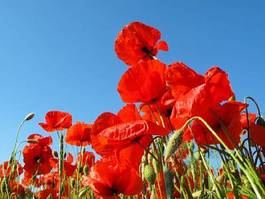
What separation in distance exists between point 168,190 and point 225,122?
1.07 ft

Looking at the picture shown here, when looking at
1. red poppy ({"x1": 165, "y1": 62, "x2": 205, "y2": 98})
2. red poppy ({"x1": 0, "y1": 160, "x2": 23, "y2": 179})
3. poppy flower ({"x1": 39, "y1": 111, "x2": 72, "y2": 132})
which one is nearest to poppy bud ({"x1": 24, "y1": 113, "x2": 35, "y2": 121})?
red poppy ({"x1": 0, "y1": 160, "x2": 23, "y2": 179})

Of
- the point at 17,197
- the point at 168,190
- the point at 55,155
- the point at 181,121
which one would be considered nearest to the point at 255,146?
the point at 181,121

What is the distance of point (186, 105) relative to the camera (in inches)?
52.1

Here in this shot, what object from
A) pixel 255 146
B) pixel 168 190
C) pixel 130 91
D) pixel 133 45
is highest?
pixel 133 45

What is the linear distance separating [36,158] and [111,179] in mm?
1982

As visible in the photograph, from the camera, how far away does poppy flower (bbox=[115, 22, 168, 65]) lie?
83.3 inches

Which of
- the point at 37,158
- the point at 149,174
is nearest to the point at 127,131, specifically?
the point at 149,174

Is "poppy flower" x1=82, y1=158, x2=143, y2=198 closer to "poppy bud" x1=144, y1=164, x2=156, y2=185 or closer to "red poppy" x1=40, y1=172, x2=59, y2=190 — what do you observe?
"poppy bud" x1=144, y1=164, x2=156, y2=185

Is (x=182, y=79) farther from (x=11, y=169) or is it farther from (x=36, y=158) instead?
(x=36, y=158)

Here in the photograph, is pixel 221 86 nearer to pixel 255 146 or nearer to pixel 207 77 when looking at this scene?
pixel 207 77

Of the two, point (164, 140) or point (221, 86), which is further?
point (164, 140)

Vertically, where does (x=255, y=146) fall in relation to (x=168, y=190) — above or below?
above

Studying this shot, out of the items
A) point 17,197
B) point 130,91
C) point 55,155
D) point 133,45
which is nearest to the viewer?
point 130,91

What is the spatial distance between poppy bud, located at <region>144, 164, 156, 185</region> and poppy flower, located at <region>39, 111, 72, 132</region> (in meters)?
2.10
